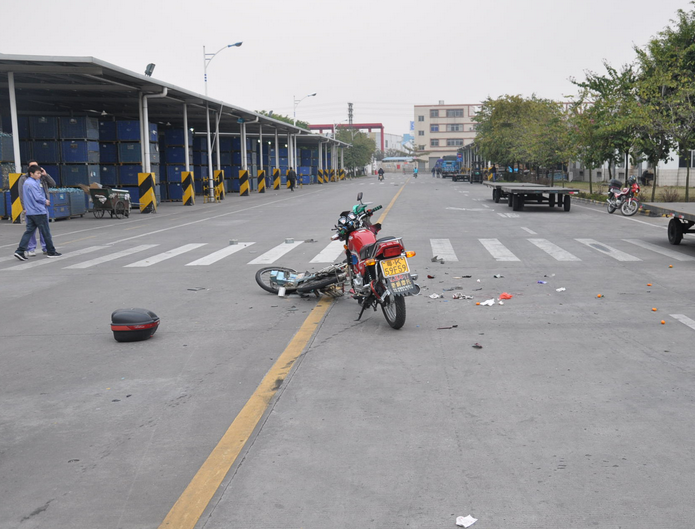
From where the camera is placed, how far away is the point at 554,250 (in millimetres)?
14820

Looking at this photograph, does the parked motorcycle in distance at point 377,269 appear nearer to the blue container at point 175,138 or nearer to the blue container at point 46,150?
the blue container at point 46,150

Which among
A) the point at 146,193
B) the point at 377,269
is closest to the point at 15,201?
the point at 146,193

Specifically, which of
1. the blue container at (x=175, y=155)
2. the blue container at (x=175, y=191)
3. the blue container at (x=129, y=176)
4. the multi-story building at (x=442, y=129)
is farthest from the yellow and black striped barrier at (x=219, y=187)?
the multi-story building at (x=442, y=129)

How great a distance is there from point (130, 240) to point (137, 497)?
49.7 ft

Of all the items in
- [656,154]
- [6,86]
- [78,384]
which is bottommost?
[78,384]

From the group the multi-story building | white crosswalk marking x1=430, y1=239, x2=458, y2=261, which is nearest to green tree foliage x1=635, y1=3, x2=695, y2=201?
white crosswalk marking x1=430, y1=239, x2=458, y2=261

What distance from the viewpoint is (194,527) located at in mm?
3561

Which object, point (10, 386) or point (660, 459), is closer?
point (660, 459)

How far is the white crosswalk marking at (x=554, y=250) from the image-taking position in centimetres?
1364

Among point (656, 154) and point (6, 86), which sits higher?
point (6, 86)

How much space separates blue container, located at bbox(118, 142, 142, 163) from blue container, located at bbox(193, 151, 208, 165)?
15.7 m

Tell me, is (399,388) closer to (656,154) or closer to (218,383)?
(218,383)

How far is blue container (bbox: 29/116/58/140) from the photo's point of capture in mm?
29219

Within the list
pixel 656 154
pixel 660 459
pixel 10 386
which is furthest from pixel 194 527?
pixel 656 154
